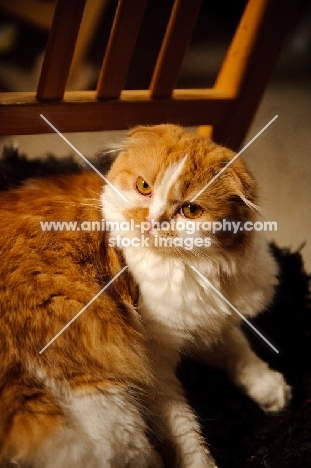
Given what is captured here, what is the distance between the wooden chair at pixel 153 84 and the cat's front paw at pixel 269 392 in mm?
622

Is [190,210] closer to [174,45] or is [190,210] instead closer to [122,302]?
[122,302]

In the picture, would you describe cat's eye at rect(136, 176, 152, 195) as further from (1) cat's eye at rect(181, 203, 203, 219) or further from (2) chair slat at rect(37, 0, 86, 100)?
(2) chair slat at rect(37, 0, 86, 100)

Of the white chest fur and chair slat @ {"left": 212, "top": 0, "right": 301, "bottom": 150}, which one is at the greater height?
chair slat @ {"left": 212, "top": 0, "right": 301, "bottom": 150}

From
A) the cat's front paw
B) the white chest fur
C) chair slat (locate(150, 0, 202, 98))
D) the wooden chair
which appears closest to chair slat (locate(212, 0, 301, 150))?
the wooden chair

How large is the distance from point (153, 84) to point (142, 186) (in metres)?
0.35

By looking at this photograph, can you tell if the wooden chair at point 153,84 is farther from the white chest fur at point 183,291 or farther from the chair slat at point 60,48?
the white chest fur at point 183,291

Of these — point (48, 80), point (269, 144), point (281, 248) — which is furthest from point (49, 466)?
point (269, 144)

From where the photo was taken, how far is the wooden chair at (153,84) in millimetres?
977

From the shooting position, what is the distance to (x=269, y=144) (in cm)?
187

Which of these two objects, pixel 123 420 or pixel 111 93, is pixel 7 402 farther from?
pixel 111 93

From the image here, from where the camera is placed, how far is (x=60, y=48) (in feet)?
3.15

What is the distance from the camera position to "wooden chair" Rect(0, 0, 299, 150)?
38.5 inches

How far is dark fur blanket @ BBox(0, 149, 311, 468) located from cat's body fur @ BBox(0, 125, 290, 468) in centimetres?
8

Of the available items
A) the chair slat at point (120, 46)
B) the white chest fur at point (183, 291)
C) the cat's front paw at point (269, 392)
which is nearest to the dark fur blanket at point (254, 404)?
the cat's front paw at point (269, 392)
